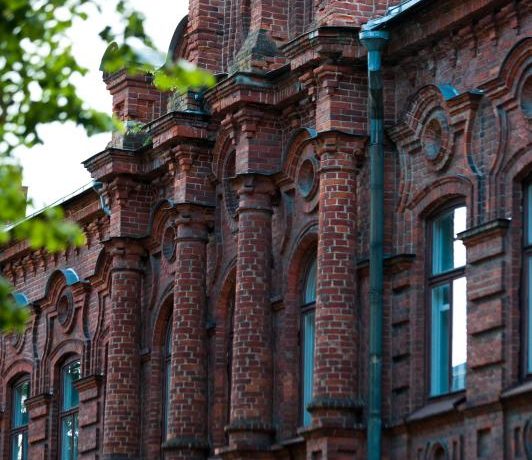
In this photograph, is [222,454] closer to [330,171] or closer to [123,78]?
[330,171]

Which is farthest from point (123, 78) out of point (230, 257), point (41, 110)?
point (41, 110)

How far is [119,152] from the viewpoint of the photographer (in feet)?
105

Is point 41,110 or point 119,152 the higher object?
point 119,152

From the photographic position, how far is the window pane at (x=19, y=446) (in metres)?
37.4

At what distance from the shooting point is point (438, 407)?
24625mm

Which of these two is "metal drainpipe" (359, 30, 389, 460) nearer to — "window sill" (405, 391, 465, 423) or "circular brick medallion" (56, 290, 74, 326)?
"window sill" (405, 391, 465, 423)

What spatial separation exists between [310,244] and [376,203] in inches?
91.6

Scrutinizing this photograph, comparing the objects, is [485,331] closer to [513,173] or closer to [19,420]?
[513,173]

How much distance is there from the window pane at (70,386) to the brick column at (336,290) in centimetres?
992

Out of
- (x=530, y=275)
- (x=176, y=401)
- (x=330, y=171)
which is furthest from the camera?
(x=176, y=401)

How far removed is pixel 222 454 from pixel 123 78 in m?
7.56

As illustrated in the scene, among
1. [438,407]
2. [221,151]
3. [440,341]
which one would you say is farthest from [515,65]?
[221,151]

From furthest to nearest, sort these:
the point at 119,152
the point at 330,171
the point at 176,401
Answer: the point at 119,152 < the point at 176,401 < the point at 330,171

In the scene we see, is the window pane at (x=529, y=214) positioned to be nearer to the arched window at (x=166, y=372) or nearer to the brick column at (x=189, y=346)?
the brick column at (x=189, y=346)
